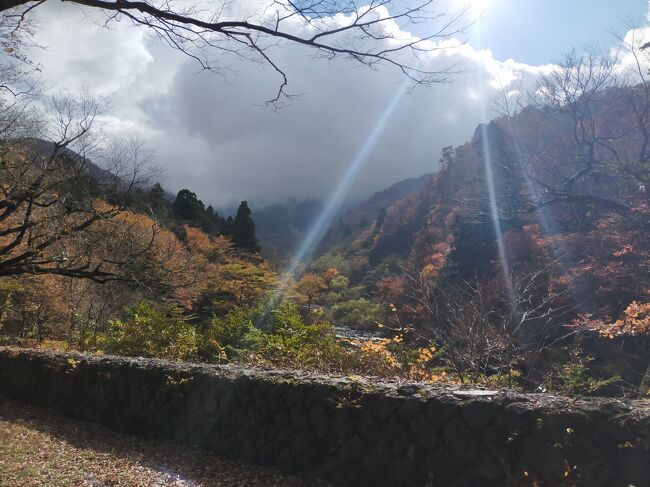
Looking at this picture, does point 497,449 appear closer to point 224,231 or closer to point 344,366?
point 344,366

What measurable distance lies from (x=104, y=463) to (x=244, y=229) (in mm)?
35182

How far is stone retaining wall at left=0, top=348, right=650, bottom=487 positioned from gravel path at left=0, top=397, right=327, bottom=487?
193 mm

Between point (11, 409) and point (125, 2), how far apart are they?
7.92 meters

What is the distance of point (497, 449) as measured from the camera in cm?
364

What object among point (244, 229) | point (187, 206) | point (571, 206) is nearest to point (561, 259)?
point (571, 206)

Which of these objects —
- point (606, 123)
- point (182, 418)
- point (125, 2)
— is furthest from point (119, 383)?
point (606, 123)

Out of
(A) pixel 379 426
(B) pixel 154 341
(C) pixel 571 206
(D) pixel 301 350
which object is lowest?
(B) pixel 154 341

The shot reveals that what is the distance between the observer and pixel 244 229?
40.1 m

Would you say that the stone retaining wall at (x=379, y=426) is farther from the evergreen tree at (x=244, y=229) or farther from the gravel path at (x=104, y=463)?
the evergreen tree at (x=244, y=229)

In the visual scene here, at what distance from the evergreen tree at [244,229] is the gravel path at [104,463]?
106 ft

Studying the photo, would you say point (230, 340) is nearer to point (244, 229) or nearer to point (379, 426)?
point (379, 426)

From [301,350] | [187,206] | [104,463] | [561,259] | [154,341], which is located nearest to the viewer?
[104,463]

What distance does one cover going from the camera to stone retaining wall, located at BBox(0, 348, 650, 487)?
3320mm

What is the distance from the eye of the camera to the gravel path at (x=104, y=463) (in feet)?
15.6
